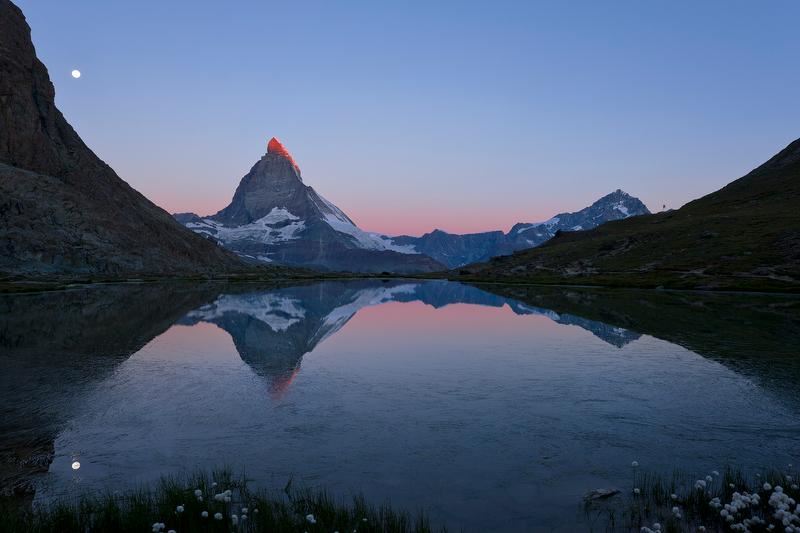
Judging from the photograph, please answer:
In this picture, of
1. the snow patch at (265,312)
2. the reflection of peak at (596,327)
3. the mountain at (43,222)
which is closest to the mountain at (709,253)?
the reflection of peak at (596,327)

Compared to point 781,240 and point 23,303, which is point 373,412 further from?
point 781,240

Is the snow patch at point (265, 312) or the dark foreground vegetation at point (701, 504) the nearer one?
the dark foreground vegetation at point (701, 504)

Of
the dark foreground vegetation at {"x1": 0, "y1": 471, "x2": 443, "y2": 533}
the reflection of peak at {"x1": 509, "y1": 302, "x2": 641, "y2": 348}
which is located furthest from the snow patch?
the dark foreground vegetation at {"x1": 0, "y1": 471, "x2": 443, "y2": 533}

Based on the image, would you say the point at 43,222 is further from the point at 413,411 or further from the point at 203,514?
the point at 203,514

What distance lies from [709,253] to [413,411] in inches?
5059

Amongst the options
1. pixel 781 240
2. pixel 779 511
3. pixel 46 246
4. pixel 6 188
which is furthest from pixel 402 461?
pixel 6 188

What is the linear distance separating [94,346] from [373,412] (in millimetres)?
25670

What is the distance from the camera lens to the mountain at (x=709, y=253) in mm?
104312

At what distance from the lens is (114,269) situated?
570 feet

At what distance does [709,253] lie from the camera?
126500 millimetres

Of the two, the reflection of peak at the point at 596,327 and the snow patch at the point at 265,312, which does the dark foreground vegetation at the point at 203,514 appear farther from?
the snow patch at the point at 265,312

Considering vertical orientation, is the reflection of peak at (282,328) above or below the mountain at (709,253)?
below

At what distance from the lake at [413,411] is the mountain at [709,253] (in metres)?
67.6

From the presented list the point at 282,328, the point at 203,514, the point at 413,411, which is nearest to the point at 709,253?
the point at 282,328
